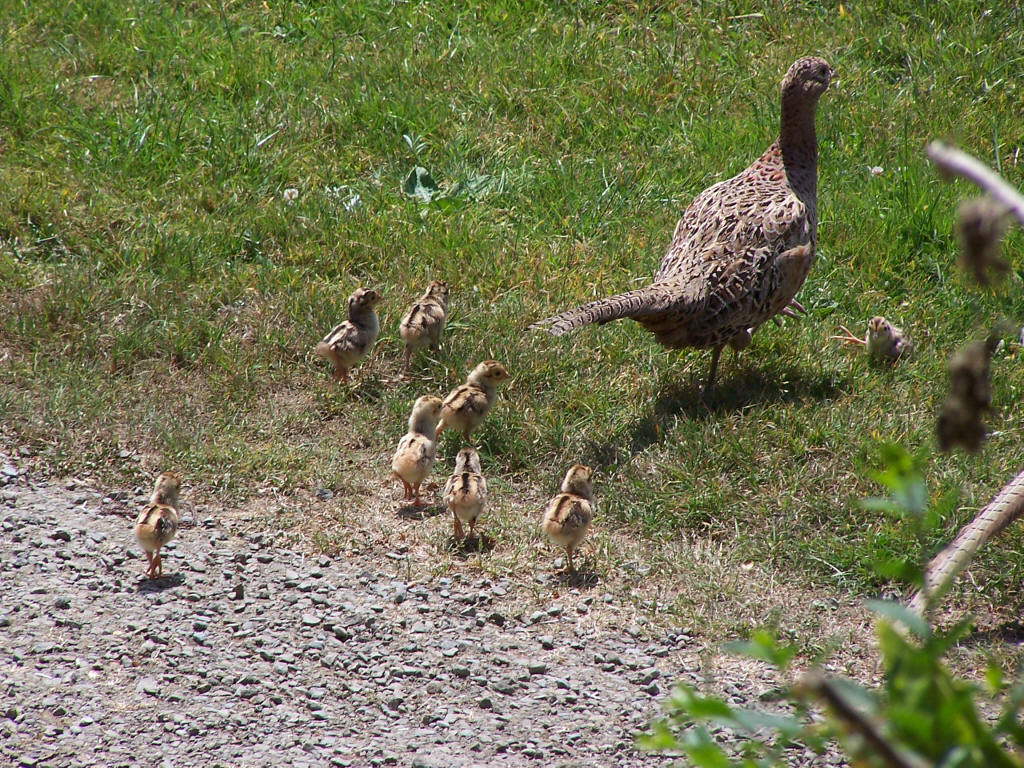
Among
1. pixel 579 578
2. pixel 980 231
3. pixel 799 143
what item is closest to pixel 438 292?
pixel 579 578

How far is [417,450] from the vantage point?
6.27m

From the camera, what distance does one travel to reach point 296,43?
11289mm

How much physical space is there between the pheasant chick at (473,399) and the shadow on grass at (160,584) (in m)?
1.68

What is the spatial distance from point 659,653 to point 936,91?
654cm

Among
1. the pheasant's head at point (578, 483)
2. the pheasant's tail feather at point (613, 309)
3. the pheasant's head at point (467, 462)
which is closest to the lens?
the pheasant's head at point (578, 483)

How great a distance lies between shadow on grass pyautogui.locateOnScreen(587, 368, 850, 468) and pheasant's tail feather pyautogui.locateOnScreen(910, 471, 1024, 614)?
63.4 inches

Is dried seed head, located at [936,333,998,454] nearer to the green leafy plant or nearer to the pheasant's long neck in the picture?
the green leafy plant

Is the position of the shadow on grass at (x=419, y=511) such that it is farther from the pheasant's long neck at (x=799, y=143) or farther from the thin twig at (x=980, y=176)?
the thin twig at (x=980, y=176)

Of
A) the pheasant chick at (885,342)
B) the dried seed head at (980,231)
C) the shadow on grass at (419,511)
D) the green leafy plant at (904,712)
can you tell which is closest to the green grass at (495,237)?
the pheasant chick at (885,342)

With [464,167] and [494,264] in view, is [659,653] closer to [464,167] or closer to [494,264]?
[494,264]

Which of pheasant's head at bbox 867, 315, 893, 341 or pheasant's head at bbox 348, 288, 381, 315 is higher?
pheasant's head at bbox 867, 315, 893, 341

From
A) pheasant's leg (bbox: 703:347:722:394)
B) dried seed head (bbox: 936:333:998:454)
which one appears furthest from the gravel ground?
dried seed head (bbox: 936:333:998:454)

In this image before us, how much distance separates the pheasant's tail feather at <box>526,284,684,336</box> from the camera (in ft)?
20.9

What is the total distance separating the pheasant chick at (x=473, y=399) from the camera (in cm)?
661
